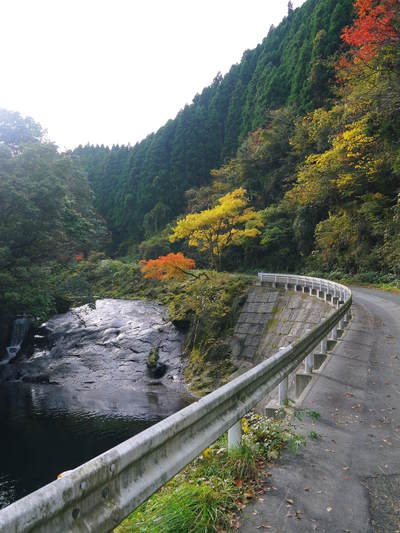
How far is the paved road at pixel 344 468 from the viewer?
8.79 feet

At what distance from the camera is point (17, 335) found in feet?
87.9

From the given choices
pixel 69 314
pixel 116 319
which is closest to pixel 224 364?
pixel 116 319

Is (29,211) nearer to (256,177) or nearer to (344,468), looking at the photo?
(344,468)

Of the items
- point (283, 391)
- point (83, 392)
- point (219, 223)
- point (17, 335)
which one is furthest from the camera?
point (219, 223)

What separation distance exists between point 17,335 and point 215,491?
1089 inches

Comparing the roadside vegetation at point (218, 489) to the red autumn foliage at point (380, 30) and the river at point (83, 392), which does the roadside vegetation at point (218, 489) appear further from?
the red autumn foliage at point (380, 30)

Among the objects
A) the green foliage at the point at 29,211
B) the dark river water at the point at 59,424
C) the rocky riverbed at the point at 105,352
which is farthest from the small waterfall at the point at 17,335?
the green foliage at the point at 29,211

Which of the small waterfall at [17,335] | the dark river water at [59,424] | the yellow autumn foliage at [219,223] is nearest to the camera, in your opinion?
the dark river water at [59,424]

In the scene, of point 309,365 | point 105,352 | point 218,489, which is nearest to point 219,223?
point 105,352

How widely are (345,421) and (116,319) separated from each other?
25.2m

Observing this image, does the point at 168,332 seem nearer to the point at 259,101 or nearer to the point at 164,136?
the point at 259,101

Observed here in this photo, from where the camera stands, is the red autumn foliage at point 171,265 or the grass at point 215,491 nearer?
the grass at point 215,491

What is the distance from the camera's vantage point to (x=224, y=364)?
20.5 meters

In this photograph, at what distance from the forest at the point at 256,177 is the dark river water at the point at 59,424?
486cm
